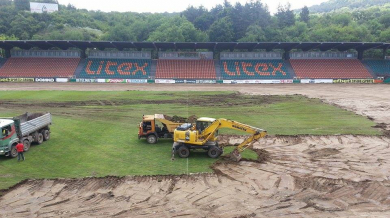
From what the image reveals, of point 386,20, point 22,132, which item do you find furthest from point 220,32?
point 22,132

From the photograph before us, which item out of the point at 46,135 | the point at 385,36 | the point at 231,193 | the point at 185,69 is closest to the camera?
the point at 231,193

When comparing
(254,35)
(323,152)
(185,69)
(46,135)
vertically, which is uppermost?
(254,35)

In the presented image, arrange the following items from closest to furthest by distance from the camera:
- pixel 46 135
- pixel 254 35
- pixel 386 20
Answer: pixel 46 135 < pixel 254 35 < pixel 386 20

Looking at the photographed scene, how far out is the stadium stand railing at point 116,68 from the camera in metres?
68.0

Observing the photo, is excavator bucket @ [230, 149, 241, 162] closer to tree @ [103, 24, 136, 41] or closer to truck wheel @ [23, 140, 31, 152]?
truck wheel @ [23, 140, 31, 152]

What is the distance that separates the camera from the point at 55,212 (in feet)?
39.2

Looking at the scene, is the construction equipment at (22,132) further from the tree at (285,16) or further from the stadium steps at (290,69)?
the tree at (285,16)

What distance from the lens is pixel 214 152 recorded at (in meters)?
18.0

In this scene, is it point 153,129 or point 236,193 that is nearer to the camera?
point 236,193

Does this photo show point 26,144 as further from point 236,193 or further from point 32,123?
point 236,193

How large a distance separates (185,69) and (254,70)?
15531 millimetres

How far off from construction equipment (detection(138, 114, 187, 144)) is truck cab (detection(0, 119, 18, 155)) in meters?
7.36

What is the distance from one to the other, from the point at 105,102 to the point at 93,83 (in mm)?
28403

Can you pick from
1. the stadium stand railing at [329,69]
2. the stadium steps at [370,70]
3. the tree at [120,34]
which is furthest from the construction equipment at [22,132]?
the tree at [120,34]
